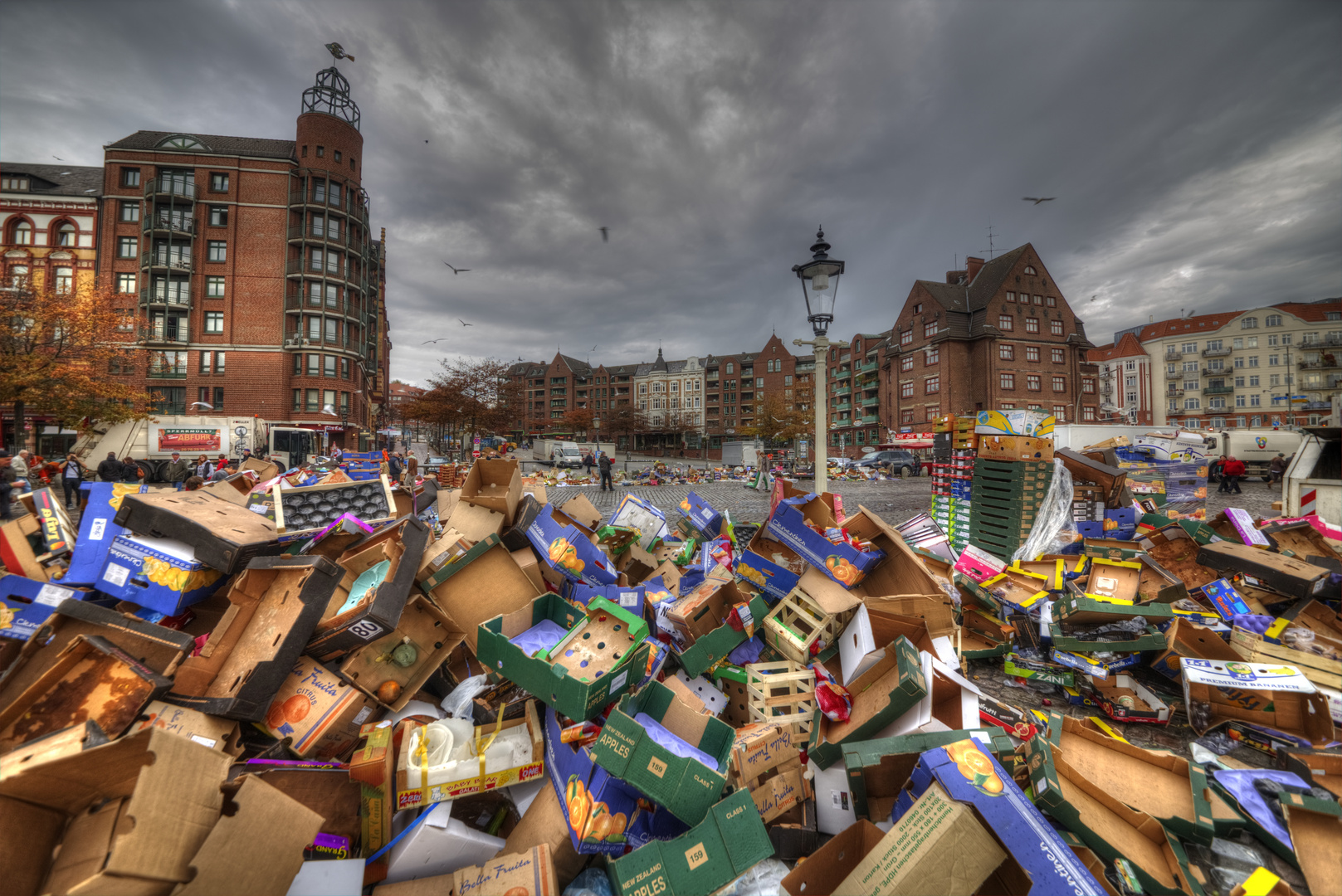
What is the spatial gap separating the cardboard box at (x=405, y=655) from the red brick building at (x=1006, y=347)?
137 feet

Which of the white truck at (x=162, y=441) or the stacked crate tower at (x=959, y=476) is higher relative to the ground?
the white truck at (x=162, y=441)

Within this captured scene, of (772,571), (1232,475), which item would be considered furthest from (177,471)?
(1232,475)

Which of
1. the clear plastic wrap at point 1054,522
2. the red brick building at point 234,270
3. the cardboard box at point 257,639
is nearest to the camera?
the cardboard box at point 257,639

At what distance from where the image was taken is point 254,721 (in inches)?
89.0

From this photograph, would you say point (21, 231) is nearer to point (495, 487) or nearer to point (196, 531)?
point (495, 487)

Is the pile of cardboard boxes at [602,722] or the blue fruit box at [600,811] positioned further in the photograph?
the blue fruit box at [600,811]

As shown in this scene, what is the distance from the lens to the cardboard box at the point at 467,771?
2053mm

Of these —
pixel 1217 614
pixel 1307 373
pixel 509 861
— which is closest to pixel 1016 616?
pixel 1217 614

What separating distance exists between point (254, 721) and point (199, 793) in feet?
2.97

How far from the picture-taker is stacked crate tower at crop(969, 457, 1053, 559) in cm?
655

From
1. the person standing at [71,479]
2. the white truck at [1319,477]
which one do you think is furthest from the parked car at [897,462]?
the person standing at [71,479]

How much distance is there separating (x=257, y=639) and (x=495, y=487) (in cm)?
277

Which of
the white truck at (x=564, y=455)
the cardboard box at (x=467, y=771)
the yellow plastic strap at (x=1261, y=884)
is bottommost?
the yellow plastic strap at (x=1261, y=884)

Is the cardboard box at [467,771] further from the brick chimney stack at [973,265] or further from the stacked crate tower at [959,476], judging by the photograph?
the brick chimney stack at [973,265]
